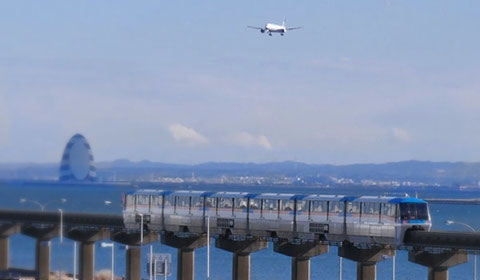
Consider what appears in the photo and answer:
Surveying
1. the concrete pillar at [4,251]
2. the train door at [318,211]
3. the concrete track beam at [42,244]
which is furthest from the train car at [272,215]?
the concrete pillar at [4,251]

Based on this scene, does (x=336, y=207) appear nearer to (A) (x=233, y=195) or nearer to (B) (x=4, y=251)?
(A) (x=233, y=195)

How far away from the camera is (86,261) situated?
328ft

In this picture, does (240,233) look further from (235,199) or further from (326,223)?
(326,223)

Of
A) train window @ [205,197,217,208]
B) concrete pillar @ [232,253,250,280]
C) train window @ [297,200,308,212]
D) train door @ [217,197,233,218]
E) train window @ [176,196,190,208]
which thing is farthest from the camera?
train window @ [176,196,190,208]

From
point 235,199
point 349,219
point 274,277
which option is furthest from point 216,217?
point 274,277

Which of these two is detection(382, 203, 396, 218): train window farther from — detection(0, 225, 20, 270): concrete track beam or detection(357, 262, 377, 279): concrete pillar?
detection(0, 225, 20, 270): concrete track beam

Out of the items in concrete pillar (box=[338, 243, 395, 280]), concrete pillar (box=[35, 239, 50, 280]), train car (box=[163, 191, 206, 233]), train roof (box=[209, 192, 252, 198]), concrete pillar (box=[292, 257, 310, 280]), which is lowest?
concrete pillar (box=[35, 239, 50, 280])

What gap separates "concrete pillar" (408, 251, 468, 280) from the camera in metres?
72.0

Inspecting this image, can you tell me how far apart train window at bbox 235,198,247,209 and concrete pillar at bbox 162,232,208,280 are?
412cm

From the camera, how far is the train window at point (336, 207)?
78.6m

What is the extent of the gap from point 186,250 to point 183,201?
160 inches

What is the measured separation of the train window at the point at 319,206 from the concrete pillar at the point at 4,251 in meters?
38.8

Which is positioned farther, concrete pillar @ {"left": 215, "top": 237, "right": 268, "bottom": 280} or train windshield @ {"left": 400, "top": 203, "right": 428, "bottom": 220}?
concrete pillar @ {"left": 215, "top": 237, "right": 268, "bottom": 280}

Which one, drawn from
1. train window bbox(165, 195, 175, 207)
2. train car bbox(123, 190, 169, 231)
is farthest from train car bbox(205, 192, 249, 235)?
train car bbox(123, 190, 169, 231)
